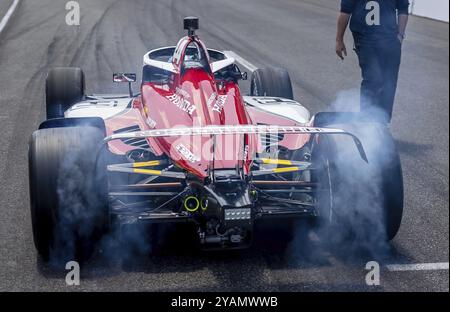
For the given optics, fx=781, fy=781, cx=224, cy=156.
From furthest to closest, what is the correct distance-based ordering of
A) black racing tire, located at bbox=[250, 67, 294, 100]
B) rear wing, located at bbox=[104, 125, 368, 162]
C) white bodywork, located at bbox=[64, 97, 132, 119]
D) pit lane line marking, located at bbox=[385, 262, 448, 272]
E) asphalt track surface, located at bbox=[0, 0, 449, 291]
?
black racing tire, located at bbox=[250, 67, 294, 100]
white bodywork, located at bbox=[64, 97, 132, 119]
pit lane line marking, located at bbox=[385, 262, 448, 272]
asphalt track surface, located at bbox=[0, 0, 449, 291]
rear wing, located at bbox=[104, 125, 368, 162]

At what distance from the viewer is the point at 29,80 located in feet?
35.1

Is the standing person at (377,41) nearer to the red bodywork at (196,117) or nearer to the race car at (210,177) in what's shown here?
the red bodywork at (196,117)

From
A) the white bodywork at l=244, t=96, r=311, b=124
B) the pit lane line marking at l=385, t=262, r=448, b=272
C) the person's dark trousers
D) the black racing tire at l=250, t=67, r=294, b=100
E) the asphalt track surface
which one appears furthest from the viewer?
the black racing tire at l=250, t=67, r=294, b=100

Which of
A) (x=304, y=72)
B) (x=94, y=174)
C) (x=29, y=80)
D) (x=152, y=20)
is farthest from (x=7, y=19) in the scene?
(x=94, y=174)

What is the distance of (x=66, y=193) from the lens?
478 cm

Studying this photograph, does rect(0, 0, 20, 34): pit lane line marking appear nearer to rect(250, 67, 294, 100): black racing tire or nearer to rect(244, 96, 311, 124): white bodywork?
rect(250, 67, 294, 100): black racing tire

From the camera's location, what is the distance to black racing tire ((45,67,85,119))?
290 inches

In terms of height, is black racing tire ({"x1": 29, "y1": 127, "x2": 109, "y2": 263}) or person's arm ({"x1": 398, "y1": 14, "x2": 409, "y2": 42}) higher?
person's arm ({"x1": 398, "y1": 14, "x2": 409, "y2": 42})

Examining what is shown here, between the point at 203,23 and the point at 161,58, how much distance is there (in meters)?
8.52

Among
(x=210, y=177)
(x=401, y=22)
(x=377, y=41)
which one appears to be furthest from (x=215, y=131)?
(x=401, y=22)

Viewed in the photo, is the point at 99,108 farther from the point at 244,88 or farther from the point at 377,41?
the point at 244,88

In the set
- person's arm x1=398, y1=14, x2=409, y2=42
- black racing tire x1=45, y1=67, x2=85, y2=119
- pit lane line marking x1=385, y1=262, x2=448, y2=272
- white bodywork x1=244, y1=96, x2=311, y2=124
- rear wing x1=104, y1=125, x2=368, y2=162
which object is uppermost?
person's arm x1=398, y1=14, x2=409, y2=42

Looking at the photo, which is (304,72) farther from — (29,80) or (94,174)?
(94,174)
